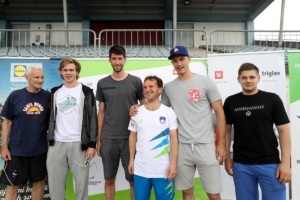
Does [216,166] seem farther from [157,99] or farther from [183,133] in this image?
[157,99]

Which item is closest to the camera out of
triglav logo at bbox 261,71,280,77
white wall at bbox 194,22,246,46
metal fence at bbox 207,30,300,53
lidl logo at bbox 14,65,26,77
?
triglav logo at bbox 261,71,280,77

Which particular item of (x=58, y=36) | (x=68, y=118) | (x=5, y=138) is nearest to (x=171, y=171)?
(x=68, y=118)

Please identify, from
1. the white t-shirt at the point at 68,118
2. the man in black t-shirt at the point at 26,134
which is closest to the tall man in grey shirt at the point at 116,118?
the white t-shirt at the point at 68,118

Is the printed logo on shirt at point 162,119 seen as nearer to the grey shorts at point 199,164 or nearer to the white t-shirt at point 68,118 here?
the grey shorts at point 199,164

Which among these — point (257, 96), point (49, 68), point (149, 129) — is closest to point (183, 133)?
point (149, 129)

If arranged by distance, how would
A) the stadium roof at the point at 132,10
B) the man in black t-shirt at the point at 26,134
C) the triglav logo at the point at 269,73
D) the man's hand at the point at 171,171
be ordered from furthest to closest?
the stadium roof at the point at 132,10 → the triglav logo at the point at 269,73 → the man in black t-shirt at the point at 26,134 → the man's hand at the point at 171,171

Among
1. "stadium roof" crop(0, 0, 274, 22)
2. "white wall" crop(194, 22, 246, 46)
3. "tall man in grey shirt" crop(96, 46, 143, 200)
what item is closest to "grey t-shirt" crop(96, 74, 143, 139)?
"tall man in grey shirt" crop(96, 46, 143, 200)

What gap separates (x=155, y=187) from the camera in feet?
6.79

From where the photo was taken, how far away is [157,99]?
2178mm

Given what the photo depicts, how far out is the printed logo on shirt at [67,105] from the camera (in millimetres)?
2412

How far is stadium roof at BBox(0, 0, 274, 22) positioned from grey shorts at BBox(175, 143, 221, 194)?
10013 mm

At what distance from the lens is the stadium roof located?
11602 millimetres

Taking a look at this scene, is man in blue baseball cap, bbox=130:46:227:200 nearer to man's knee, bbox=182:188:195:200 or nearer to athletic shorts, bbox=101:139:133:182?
man's knee, bbox=182:188:195:200

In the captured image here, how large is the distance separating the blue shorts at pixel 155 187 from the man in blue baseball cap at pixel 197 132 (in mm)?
183
